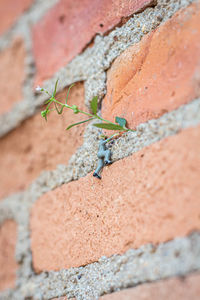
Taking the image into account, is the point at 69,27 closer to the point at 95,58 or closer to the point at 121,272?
the point at 95,58

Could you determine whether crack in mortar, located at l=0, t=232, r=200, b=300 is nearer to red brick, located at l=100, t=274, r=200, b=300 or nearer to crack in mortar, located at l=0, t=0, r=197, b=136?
red brick, located at l=100, t=274, r=200, b=300

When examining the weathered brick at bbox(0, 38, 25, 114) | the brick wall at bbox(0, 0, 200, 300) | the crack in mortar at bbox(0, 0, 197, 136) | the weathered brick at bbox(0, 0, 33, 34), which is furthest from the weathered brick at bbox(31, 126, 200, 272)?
the weathered brick at bbox(0, 0, 33, 34)

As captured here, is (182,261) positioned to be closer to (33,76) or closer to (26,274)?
(26,274)

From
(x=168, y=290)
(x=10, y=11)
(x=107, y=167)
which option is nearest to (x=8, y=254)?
(x=107, y=167)

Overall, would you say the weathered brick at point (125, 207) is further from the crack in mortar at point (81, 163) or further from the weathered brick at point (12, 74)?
the weathered brick at point (12, 74)

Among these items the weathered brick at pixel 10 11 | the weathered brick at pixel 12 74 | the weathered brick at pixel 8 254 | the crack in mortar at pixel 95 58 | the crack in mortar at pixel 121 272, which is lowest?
the crack in mortar at pixel 121 272

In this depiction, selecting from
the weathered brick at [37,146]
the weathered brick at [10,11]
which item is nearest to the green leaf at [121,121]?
the weathered brick at [37,146]

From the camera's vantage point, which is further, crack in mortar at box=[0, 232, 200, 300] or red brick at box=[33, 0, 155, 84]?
red brick at box=[33, 0, 155, 84]

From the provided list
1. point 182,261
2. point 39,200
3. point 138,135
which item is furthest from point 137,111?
point 39,200
